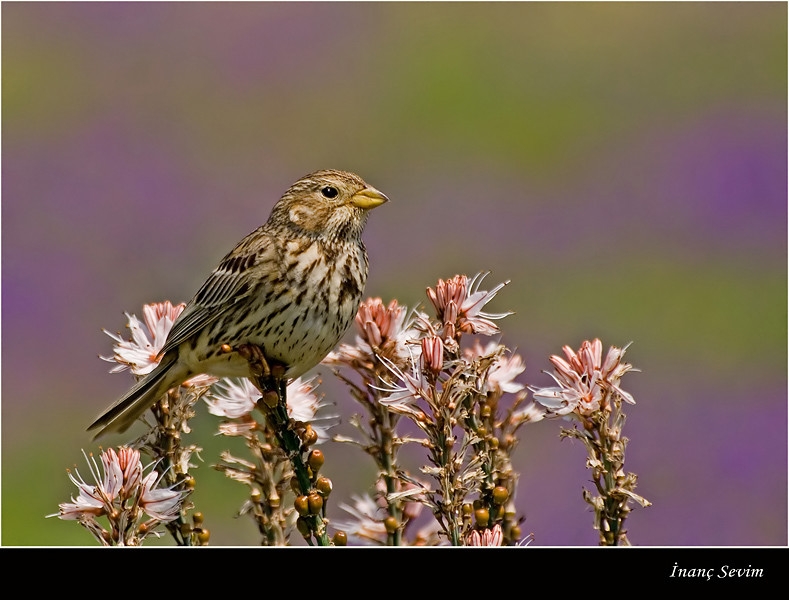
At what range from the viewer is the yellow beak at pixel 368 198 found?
4680 millimetres

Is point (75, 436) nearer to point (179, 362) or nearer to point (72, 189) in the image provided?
point (72, 189)

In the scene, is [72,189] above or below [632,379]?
above

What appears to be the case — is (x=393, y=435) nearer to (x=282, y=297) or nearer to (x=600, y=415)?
(x=600, y=415)

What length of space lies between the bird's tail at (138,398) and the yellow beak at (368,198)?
0.96 meters

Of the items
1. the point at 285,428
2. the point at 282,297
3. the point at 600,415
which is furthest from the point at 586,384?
the point at 282,297

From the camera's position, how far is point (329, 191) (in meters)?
4.75

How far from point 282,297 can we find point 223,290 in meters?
0.32

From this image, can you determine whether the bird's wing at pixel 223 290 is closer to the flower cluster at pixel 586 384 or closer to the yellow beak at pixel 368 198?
the yellow beak at pixel 368 198

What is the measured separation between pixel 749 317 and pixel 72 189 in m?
6.01

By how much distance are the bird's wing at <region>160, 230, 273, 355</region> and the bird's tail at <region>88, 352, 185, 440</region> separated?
8.9 inches

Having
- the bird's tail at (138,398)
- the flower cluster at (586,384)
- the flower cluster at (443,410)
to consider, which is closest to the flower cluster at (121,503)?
the flower cluster at (443,410)

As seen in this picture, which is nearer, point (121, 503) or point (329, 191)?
point (121, 503)
